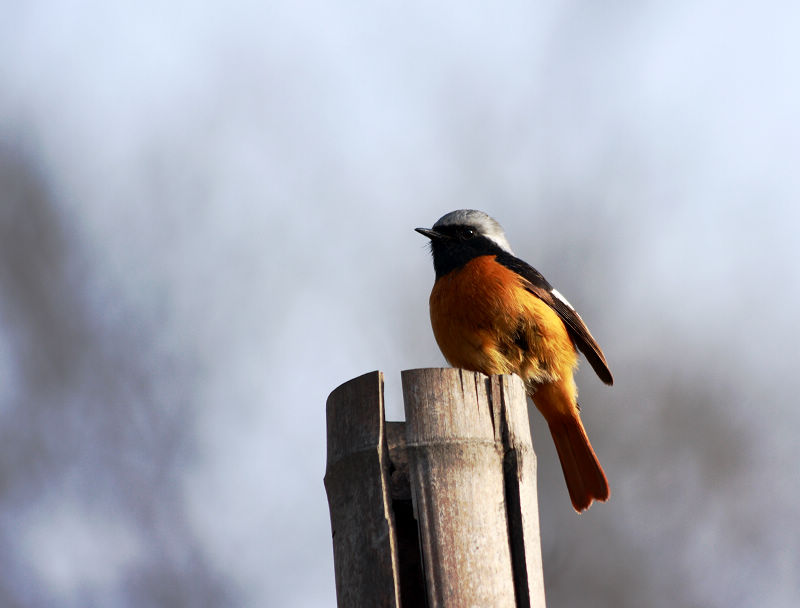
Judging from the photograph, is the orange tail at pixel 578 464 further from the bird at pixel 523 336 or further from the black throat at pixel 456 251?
the black throat at pixel 456 251

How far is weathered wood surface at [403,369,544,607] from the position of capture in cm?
201

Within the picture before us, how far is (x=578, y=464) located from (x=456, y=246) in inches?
55.8

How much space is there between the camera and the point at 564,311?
466 cm

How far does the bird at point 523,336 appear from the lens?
4207 millimetres

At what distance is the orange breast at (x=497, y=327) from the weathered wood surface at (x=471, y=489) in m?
1.88

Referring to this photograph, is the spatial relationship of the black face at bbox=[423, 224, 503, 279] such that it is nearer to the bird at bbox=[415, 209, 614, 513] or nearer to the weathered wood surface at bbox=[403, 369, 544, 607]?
the bird at bbox=[415, 209, 614, 513]

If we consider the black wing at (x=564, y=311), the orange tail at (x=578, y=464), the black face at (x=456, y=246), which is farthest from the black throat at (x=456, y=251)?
the orange tail at (x=578, y=464)

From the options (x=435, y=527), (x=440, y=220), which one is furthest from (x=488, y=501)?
(x=440, y=220)

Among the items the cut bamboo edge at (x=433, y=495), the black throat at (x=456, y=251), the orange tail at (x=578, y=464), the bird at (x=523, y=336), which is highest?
the black throat at (x=456, y=251)

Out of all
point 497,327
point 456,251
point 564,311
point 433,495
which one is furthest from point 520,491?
point 456,251

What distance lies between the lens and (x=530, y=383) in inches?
177

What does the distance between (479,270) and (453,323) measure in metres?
0.37

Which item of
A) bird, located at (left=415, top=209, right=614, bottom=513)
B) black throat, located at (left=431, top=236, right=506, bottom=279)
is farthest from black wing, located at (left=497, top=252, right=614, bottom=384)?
black throat, located at (left=431, top=236, right=506, bottom=279)

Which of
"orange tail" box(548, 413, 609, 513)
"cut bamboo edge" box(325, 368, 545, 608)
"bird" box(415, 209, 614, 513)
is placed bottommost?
→ "cut bamboo edge" box(325, 368, 545, 608)
